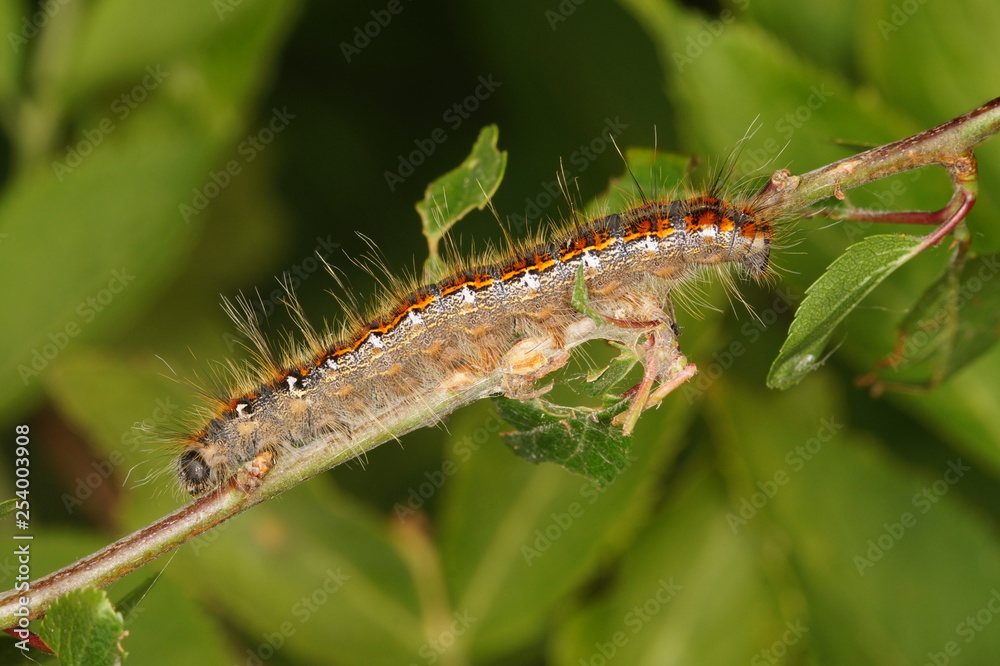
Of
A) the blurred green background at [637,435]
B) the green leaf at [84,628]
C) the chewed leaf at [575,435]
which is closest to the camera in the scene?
the green leaf at [84,628]

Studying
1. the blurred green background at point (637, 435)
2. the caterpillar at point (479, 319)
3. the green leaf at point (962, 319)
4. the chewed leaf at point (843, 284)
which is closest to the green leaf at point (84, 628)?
the caterpillar at point (479, 319)

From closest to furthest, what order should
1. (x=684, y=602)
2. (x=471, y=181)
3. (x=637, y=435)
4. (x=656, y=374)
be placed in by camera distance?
(x=656, y=374)
(x=471, y=181)
(x=637, y=435)
(x=684, y=602)

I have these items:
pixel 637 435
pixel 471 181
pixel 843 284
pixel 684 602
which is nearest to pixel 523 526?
pixel 637 435

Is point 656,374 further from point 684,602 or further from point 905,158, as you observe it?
point 684,602

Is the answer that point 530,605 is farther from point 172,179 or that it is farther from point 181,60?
point 181,60

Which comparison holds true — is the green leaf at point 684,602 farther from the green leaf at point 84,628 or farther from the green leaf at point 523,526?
the green leaf at point 84,628

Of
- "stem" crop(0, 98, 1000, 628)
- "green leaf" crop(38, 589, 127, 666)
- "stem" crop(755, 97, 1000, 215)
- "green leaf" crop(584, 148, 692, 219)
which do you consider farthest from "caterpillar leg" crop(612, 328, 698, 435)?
"green leaf" crop(38, 589, 127, 666)
